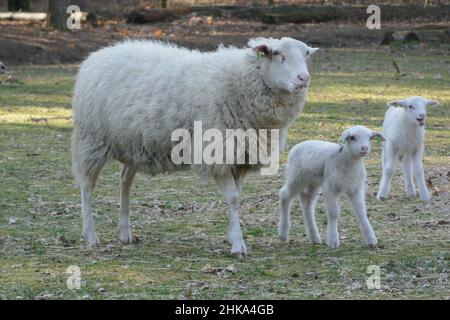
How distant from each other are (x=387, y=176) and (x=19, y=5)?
79.3 ft

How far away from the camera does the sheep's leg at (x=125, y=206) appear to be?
390 inches

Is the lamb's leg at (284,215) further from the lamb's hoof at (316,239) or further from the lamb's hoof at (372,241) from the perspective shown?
the lamb's hoof at (372,241)

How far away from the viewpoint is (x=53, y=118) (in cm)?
1855

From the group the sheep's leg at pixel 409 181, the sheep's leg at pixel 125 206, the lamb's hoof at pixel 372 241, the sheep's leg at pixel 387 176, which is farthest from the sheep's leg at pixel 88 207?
the sheep's leg at pixel 409 181

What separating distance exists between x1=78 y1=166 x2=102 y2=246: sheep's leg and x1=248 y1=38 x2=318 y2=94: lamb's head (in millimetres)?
1924

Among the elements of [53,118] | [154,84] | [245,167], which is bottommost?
[53,118]

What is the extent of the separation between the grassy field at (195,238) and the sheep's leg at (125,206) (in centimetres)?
13

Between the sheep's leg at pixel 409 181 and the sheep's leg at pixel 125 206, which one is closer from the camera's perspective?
the sheep's leg at pixel 125 206

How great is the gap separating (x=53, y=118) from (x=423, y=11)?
56.0 ft

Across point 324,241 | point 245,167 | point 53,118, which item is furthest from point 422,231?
point 53,118

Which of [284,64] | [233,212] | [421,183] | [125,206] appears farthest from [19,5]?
[233,212]

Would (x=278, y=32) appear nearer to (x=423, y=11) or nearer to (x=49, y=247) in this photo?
(x=423, y=11)

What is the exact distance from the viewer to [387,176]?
38.8ft

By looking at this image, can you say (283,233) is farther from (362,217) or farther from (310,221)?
(362,217)
